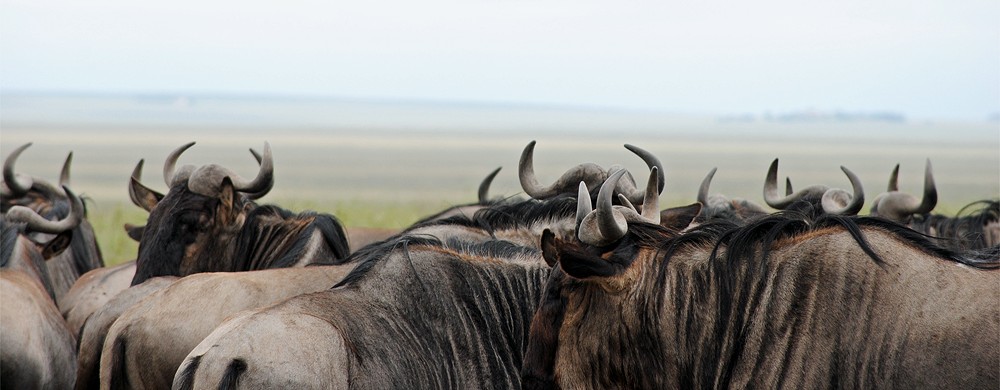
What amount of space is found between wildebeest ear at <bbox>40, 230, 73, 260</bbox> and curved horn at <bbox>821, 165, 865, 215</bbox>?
5.22 m

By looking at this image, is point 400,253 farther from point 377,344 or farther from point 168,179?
point 168,179

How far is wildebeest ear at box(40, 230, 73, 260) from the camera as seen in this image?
7.84 metres

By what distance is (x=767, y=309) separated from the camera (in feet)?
12.3

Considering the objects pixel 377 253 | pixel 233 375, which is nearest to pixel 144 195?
pixel 377 253

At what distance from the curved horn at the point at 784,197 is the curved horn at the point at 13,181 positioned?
6008 mm

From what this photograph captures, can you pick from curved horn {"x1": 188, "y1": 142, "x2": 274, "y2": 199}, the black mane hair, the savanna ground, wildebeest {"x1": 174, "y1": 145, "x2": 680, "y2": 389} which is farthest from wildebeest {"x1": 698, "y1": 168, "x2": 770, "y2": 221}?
the savanna ground

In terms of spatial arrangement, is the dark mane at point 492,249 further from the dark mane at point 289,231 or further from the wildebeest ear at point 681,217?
the dark mane at point 289,231

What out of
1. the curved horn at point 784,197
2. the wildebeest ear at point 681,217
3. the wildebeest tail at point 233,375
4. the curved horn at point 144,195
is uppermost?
the wildebeest ear at point 681,217

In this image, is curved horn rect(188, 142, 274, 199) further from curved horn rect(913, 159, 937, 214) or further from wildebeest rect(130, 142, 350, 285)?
curved horn rect(913, 159, 937, 214)

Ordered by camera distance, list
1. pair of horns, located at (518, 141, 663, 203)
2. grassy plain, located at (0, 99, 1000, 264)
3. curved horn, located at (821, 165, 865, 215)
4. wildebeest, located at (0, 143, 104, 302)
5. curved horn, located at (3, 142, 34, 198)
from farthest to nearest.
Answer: grassy plain, located at (0, 99, 1000, 264), curved horn, located at (3, 142, 34, 198), wildebeest, located at (0, 143, 104, 302), curved horn, located at (821, 165, 865, 215), pair of horns, located at (518, 141, 663, 203)

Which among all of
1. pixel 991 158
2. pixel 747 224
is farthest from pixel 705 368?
pixel 991 158

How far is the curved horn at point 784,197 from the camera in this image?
890cm

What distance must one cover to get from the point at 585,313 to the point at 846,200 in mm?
5089

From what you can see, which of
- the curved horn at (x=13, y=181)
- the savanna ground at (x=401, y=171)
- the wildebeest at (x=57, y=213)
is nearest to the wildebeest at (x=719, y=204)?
the wildebeest at (x=57, y=213)
